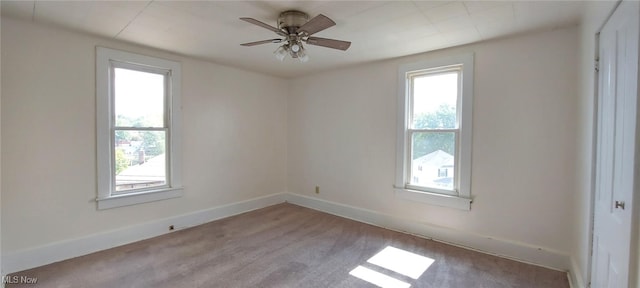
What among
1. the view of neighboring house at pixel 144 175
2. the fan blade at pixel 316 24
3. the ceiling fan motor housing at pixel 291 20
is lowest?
the view of neighboring house at pixel 144 175

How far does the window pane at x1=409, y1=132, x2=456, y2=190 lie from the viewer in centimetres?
319

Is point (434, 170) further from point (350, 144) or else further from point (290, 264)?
point (290, 264)

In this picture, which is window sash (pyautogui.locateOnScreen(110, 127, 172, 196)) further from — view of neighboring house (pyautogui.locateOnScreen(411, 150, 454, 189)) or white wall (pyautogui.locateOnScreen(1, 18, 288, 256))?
view of neighboring house (pyautogui.locateOnScreen(411, 150, 454, 189))

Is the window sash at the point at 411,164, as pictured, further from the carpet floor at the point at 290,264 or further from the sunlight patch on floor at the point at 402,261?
the sunlight patch on floor at the point at 402,261

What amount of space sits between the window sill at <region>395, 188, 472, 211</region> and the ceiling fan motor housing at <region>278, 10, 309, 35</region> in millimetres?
2360

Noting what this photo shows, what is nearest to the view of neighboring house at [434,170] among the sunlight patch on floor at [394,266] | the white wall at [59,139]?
the sunlight patch on floor at [394,266]

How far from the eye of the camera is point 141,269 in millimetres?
2490

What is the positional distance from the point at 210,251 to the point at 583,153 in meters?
3.48

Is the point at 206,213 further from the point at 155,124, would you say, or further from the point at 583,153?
the point at 583,153

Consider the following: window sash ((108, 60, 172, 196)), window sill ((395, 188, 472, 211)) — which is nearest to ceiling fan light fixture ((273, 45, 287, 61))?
window sash ((108, 60, 172, 196))

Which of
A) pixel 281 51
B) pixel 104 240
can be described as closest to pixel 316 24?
pixel 281 51

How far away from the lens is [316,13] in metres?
2.19

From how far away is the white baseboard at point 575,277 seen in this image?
2104 millimetres

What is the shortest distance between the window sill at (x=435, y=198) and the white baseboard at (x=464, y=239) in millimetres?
283
